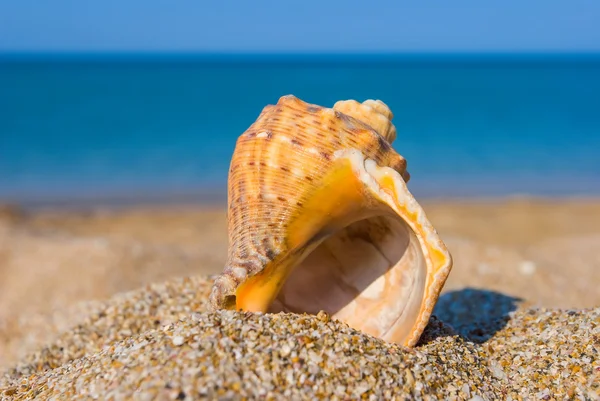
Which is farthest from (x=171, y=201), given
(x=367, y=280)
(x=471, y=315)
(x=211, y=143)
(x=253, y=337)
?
(x=253, y=337)

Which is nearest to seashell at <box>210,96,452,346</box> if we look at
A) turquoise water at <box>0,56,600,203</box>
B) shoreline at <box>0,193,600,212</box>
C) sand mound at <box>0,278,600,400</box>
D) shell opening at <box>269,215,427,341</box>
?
shell opening at <box>269,215,427,341</box>

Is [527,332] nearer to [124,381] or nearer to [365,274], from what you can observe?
[365,274]

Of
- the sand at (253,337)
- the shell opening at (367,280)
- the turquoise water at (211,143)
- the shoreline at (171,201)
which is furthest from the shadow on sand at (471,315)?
the turquoise water at (211,143)

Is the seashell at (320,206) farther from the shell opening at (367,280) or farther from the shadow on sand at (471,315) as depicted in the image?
the shadow on sand at (471,315)

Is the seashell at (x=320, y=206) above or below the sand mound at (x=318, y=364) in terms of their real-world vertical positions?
above

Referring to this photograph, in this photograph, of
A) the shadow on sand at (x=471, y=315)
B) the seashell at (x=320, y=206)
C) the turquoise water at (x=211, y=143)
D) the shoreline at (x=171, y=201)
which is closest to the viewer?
the seashell at (x=320, y=206)

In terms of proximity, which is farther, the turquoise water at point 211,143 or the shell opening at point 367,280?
the turquoise water at point 211,143

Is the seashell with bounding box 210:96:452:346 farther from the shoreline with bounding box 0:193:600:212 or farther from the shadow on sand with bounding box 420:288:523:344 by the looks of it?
the shoreline with bounding box 0:193:600:212
